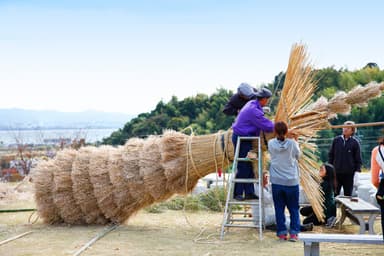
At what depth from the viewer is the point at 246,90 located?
25.1 ft

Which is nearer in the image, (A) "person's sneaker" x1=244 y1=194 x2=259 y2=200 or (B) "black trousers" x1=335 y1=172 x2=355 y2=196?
(A) "person's sneaker" x1=244 y1=194 x2=259 y2=200

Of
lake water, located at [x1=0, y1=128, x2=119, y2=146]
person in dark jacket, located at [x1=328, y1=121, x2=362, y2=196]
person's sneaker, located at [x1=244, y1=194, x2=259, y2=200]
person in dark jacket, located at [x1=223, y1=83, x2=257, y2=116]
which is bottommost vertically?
person's sneaker, located at [x1=244, y1=194, x2=259, y2=200]

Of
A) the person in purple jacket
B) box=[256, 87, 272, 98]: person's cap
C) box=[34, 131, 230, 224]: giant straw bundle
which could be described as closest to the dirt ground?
box=[34, 131, 230, 224]: giant straw bundle

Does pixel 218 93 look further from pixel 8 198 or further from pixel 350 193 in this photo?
pixel 350 193

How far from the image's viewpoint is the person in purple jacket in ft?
23.5

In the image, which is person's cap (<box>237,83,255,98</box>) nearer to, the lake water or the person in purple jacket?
the person in purple jacket

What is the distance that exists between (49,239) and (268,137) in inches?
117

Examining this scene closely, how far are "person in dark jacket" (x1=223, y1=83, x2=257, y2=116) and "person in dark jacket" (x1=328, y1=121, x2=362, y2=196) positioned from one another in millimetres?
1778

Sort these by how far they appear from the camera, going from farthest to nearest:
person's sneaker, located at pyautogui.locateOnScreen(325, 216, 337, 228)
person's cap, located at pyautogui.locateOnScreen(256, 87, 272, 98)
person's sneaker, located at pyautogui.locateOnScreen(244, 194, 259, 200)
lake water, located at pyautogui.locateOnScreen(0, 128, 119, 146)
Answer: lake water, located at pyautogui.locateOnScreen(0, 128, 119, 146), person's sneaker, located at pyautogui.locateOnScreen(325, 216, 337, 228), person's sneaker, located at pyautogui.locateOnScreen(244, 194, 259, 200), person's cap, located at pyautogui.locateOnScreen(256, 87, 272, 98)

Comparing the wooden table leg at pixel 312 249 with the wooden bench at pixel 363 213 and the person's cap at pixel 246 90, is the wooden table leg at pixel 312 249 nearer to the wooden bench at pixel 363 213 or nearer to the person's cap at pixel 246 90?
the wooden bench at pixel 363 213

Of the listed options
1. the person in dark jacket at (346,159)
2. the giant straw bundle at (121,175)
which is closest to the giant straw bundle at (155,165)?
the giant straw bundle at (121,175)

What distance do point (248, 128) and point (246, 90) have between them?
592 mm

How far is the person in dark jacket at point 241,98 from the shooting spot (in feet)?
25.0

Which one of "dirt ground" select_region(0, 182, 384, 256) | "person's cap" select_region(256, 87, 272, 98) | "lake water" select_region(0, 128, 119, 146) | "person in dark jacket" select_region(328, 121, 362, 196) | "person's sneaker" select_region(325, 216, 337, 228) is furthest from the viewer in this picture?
"lake water" select_region(0, 128, 119, 146)
